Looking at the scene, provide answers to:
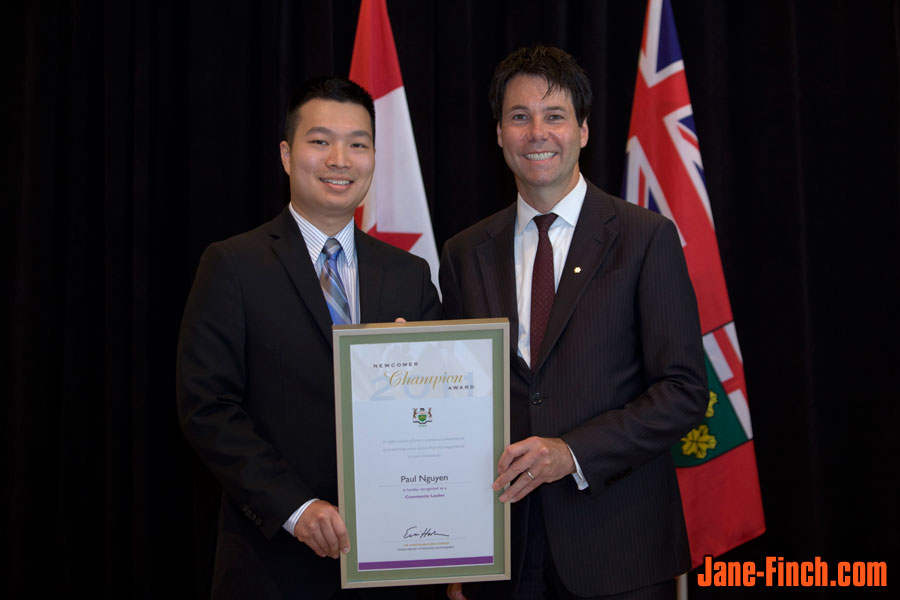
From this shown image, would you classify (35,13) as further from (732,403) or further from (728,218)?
(732,403)

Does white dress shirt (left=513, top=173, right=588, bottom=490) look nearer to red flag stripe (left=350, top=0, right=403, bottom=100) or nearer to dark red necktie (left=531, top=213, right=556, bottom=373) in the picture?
dark red necktie (left=531, top=213, right=556, bottom=373)

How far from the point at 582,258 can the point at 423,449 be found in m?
0.65

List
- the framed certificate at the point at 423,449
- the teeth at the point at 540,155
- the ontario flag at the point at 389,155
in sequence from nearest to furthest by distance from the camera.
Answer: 1. the framed certificate at the point at 423,449
2. the teeth at the point at 540,155
3. the ontario flag at the point at 389,155

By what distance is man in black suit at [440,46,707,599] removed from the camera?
175 cm

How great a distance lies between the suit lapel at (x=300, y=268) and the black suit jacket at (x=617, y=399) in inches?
18.0

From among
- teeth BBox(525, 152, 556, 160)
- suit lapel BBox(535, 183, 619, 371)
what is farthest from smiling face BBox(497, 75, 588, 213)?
suit lapel BBox(535, 183, 619, 371)

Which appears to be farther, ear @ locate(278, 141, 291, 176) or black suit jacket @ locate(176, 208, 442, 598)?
ear @ locate(278, 141, 291, 176)

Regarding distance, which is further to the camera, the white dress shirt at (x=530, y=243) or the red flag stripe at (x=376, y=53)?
the red flag stripe at (x=376, y=53)

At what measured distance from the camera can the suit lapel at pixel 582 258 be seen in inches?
71.8

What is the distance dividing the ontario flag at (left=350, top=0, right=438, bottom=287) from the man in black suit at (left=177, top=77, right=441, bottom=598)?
0.96 meters

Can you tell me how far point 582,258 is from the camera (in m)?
1.90

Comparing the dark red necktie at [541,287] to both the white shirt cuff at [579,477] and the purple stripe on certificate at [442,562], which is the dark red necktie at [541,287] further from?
the purple stripe on certificate at [442,562]

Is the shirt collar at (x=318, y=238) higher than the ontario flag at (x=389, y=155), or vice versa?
the ontario flag at (x=389, y=155)
